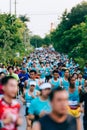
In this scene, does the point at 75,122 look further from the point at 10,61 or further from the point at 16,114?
Answer: the point at 10,61

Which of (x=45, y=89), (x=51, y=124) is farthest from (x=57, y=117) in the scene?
(x=45, y=89)

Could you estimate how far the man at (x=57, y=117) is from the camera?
5.93 m

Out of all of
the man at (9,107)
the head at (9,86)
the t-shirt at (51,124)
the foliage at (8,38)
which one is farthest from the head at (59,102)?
the foliage at (8,38)

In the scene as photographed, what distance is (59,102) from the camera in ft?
19.5

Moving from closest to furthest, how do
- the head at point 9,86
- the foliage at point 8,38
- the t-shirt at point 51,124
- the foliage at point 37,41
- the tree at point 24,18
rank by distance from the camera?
the t-shirt at point 51,124 → the head at point 9,86 → the foliage at point 8,38 → the tree at point 24,18 → the foliage at point 37,41

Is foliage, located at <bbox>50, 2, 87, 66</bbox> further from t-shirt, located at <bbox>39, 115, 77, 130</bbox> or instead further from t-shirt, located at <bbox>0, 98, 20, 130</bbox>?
t-shirt, located at <bbox>39, 115, 77, 130</bbox>

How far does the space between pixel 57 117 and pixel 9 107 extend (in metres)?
2.27

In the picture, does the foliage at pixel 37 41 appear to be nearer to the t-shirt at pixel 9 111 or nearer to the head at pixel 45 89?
the head at pixel 45 89

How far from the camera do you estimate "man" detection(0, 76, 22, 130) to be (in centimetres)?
795

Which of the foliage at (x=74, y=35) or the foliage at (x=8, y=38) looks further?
the foliage at (x=8, y=38)

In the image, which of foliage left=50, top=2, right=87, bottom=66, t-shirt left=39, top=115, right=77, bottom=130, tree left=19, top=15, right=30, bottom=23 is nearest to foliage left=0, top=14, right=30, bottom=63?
foliage left=50, top=2, right=87, bottom=66

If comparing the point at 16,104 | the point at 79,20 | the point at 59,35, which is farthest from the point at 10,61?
the point at 16,104

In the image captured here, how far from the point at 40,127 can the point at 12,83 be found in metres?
2.11

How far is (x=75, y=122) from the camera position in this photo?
20.5ft
